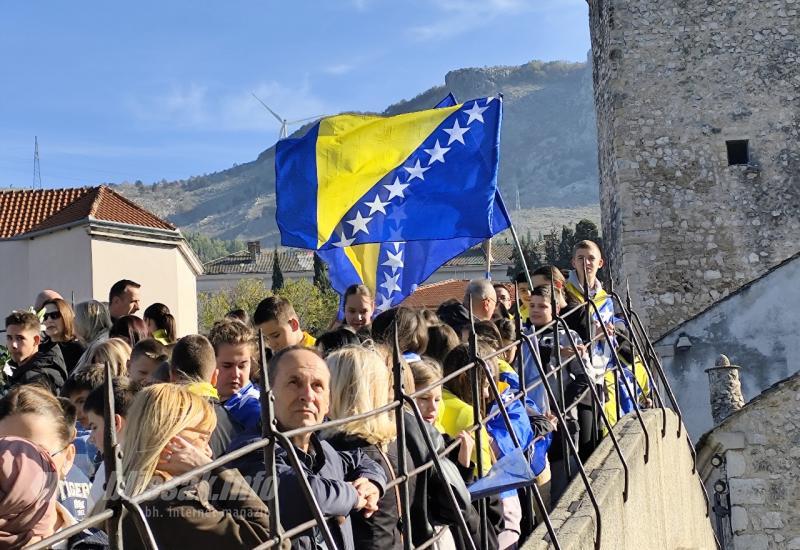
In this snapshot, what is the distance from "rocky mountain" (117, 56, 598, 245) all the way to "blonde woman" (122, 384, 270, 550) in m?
148

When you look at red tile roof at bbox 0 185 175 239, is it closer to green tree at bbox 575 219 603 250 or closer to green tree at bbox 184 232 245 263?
green tree at bbox 575 219 603 250

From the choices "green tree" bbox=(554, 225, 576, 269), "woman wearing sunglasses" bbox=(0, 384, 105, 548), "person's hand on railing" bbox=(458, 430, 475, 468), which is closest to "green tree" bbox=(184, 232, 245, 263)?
"green tree" bbox=(554, 225, 576, 269)

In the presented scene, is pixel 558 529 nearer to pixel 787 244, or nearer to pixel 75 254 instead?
pixel 787 244

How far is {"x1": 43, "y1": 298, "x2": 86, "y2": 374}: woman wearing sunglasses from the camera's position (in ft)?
20.9

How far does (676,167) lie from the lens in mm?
16062

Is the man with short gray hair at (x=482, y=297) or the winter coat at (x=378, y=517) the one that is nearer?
the winter coat at (x=378, y=517)

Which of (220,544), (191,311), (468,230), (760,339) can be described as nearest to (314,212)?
(468,230)

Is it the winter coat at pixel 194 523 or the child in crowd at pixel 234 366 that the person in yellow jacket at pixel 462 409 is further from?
the winter coat at pixel 194 523

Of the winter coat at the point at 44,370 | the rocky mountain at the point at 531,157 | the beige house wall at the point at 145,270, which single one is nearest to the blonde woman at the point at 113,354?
the winter coat at the point at 44,370

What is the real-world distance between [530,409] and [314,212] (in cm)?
400

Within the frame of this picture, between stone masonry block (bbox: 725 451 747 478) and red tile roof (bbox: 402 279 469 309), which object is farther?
red tile roof (bbox: 402 279 469 309)

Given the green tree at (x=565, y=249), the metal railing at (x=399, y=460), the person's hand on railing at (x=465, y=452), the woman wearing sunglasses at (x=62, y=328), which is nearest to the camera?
the metal railing at (x=399, y=460)

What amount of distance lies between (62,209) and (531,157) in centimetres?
15168

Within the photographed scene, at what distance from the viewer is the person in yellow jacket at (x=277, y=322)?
5.34m
